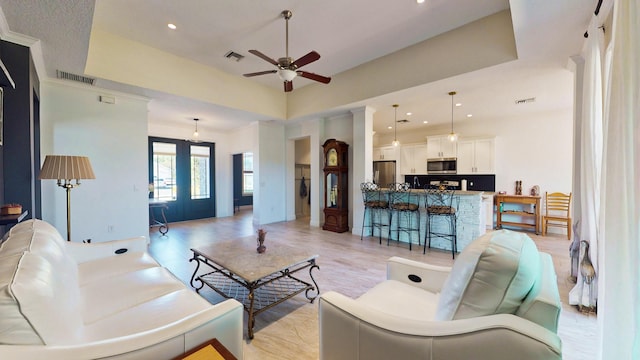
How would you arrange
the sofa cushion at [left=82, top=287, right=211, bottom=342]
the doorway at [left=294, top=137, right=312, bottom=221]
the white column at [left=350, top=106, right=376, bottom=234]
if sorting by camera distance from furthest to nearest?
1. the doorway at [left=294, top=137, right=312, bottom=221]
2. the white column at [left=350, top=106, right=376, bottom=234]
3. the sofa cushion at [left=82, top=287, right=211, bottom=342]

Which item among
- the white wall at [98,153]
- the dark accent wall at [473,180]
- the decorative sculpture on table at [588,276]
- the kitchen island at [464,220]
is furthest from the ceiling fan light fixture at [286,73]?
the dark accent wall at [473,180]

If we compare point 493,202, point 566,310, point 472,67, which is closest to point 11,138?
point 472,67

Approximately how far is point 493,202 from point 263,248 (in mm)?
5955

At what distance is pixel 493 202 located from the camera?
6023mm

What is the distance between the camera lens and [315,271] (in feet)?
10.8

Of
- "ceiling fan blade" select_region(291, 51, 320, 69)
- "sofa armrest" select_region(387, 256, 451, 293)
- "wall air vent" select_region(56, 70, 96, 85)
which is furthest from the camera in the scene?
"wall air vent" select_region(56, 70, 96, 85)

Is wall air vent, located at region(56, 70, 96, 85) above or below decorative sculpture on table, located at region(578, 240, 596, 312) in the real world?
above

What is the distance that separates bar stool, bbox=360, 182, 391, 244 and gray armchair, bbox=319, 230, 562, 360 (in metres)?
3.58

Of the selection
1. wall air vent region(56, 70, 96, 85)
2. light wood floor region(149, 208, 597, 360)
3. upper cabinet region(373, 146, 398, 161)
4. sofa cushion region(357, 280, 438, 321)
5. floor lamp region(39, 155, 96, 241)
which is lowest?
light wood floor region(149, 208, 597, 360)

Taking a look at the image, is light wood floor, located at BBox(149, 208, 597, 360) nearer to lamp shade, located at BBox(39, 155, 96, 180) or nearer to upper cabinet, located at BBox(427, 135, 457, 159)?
lamp shade, located at BBox(39, 155, 96, 180)

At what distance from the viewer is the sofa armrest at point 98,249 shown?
7.12 ft

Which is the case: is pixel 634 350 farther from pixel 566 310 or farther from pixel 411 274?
pixel 566 310

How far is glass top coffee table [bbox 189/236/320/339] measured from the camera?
2.09m

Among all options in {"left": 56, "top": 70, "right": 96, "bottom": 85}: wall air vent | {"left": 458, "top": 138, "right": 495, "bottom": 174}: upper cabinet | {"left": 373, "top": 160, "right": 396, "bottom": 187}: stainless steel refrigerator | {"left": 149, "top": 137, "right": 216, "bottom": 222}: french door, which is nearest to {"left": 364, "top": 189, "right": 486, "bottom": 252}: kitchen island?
{"left": 458, "top": 138, "right": 495, "bottom": 174}: upper cabinet
